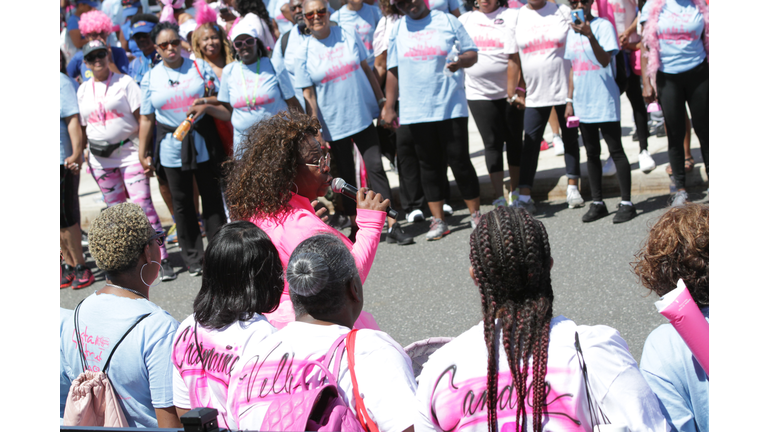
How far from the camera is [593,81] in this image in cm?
577

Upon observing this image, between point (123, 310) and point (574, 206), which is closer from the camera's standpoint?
point (123, 310)

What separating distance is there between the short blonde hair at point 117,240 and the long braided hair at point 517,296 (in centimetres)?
141

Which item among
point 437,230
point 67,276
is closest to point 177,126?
point 67,276

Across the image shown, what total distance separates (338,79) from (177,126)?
143 cm

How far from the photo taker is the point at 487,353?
1728mm

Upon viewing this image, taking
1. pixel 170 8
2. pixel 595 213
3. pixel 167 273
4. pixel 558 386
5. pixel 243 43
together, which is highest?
pixel 170 8

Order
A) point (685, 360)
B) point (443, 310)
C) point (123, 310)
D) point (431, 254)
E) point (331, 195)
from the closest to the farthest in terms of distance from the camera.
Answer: point (685, 360)
point (123, 310)
point (443, 310)
point (431, 254)
point (331, 195)

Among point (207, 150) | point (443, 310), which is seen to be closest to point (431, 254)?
point (443, 310)

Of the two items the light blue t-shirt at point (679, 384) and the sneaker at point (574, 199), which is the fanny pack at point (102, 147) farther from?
the light blue t-shirt at point (679, 384)

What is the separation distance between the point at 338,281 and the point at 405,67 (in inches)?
164

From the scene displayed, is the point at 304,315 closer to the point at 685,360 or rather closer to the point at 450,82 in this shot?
the point at 685,360

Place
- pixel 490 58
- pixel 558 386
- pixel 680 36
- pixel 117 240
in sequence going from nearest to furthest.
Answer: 1. pixel 558 386
2. pixel 117 240
3. pixel 680 36
4. pixel 490 58

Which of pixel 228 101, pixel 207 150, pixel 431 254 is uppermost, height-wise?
pixel 228 101

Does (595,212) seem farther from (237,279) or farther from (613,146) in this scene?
(237,279)
